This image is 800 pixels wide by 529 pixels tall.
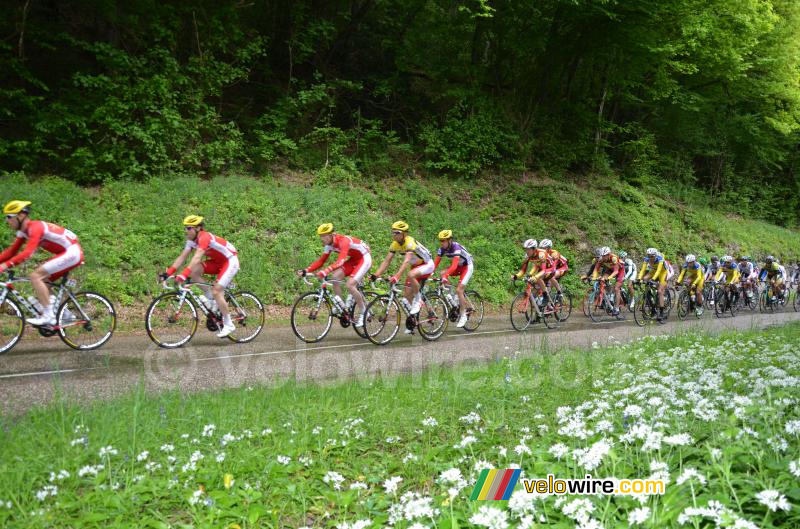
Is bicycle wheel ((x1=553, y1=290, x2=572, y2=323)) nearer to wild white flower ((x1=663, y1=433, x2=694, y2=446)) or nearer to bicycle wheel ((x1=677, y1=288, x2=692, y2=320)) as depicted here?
bicycle wheel ((x1=677, y1=288, x2=692, y2=320))

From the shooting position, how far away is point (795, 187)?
3938 cm

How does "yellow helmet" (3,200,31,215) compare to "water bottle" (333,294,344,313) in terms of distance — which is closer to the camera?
"yellow helmet" (3,200,31,215)

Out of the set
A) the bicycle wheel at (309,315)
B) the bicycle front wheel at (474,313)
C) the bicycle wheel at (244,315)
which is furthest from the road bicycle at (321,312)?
the bicycle front wheel at (474,313)

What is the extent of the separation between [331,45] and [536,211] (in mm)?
10464

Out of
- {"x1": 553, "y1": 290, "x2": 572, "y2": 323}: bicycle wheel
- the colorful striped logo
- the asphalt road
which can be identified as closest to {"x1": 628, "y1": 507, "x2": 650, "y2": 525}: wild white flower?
the colorful striped logo

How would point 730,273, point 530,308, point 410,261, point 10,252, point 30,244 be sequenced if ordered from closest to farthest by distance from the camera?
point 30,244 < point 10,252 < point 410,261 < point 530,308 < point 730,273

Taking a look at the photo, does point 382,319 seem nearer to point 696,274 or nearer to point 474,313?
Answer: point 474,313

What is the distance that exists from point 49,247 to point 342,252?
5.03m

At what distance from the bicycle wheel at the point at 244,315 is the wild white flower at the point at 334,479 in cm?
689

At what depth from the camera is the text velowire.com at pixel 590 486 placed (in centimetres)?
298

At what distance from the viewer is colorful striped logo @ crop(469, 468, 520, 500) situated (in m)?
3.04

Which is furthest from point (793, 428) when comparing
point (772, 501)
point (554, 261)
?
point (554, 261)

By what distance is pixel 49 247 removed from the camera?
8836 mm

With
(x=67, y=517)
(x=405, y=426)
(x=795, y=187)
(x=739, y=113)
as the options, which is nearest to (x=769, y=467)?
(x=405, y=426)
